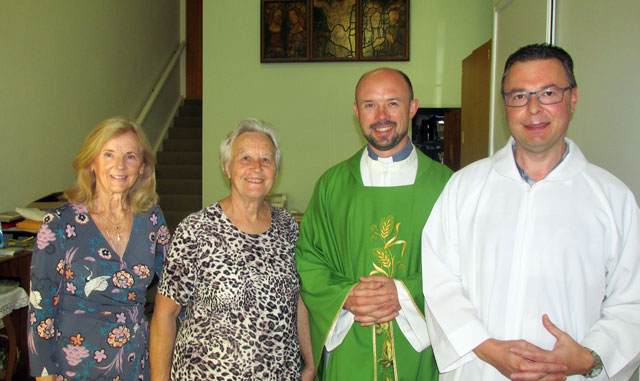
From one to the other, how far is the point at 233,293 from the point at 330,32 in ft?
13.2

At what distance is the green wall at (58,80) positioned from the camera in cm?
425

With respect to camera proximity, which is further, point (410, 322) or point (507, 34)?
point (507, 34)

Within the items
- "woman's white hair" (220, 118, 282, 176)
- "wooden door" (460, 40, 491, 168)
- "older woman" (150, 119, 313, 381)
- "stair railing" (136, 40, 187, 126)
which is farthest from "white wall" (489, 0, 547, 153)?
"stair railing" (136, 40, 187, 126)

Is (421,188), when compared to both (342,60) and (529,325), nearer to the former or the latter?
(529,325)

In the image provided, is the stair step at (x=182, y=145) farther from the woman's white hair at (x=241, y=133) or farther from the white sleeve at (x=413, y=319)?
the white sleeve at (x=413, y=319)

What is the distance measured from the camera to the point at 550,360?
1.38 m

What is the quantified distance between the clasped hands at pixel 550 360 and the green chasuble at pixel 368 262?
0.43m

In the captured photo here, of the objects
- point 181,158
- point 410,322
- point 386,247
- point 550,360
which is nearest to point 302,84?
point 181,158

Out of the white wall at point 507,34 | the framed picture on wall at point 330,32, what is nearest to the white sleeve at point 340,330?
the white wall at point 507,34

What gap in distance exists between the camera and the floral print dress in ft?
5.25

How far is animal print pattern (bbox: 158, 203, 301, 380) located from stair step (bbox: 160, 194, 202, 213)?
5237 mm

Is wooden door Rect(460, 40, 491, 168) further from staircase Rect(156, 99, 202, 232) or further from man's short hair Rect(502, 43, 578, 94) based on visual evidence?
staircase Rect(156, 99, 202, 232)

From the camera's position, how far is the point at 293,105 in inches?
205

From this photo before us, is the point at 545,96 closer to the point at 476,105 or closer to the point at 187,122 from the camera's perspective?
the point at 476,105
